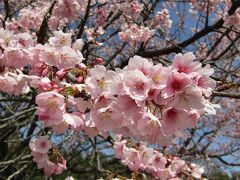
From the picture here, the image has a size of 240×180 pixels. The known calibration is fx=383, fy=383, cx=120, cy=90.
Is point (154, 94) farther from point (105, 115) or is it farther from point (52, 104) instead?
point (52, 104)

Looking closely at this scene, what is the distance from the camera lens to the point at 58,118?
1.69 m

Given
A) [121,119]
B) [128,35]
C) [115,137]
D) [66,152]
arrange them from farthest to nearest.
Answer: [66,152], [128,35], [115,137], [121,119]

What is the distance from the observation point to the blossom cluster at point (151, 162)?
11.5 feet

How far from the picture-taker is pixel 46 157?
293cm

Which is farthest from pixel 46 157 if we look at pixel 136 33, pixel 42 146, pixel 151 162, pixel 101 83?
pixel 136 33

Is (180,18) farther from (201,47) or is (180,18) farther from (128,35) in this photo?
(128,35)

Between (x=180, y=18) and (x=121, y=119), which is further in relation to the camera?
(x=180, y=18)

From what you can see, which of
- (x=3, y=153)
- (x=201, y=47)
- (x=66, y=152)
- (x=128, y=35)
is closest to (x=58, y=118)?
(x=128, y=35)

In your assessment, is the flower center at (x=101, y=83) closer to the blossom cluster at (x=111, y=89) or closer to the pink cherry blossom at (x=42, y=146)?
the blossom cluster at (x=111, y=89)

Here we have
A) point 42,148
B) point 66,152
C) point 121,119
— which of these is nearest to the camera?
point 121,119

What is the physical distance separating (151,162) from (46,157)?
3.94ft

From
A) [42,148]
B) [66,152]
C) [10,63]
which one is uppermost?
[10,63]

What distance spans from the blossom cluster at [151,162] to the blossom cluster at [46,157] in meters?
0.82

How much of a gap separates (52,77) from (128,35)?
4334mm
